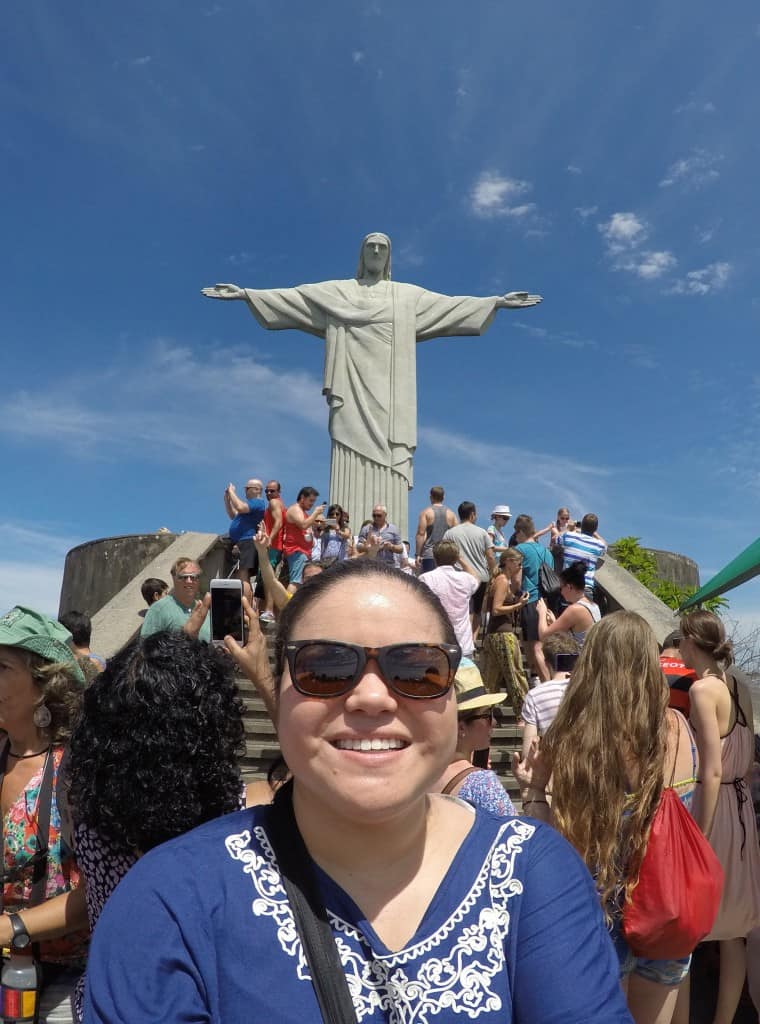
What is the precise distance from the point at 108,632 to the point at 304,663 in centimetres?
671

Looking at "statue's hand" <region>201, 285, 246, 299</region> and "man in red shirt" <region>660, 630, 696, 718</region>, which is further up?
"statue's hand" <region>201, 285, 246, 299</region>

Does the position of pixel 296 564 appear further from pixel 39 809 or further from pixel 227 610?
pixel 39 809

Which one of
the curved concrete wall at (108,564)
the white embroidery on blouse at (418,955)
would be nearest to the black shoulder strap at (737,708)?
the white embroidery on blouse at (418,955)

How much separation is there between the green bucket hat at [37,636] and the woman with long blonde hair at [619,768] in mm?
1416

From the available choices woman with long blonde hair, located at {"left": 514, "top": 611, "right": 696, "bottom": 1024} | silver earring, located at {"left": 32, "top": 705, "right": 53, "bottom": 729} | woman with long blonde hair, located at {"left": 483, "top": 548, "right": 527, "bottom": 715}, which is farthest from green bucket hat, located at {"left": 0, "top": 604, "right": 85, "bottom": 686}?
woman with long blonde hair, located at {"left": 483, "top": 548, "right": 527, "bottom": 715}

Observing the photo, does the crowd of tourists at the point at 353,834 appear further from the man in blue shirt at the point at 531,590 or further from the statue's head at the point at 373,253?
the statue's head at the point at 373,253

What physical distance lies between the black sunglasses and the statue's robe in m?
11.1

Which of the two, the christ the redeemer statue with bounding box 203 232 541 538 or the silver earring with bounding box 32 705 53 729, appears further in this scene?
the christ the redeemer statue with bounding box 203 232 541 538

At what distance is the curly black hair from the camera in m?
1.68

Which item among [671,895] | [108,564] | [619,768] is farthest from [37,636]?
[108,564]

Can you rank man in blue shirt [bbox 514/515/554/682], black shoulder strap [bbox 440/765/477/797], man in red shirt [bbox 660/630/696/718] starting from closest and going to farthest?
black shoulder strap [bbox 440/765/477/797] → man in red shirt [bbox 660/630/696/718] → man in blue shirt [bbox 514/515/554/682]

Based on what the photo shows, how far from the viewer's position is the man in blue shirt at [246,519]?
351 inches

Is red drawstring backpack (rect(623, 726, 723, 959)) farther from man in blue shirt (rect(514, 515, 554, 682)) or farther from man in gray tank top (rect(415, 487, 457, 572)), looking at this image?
man in gray tank top (rect(415, 487, 457, 572))

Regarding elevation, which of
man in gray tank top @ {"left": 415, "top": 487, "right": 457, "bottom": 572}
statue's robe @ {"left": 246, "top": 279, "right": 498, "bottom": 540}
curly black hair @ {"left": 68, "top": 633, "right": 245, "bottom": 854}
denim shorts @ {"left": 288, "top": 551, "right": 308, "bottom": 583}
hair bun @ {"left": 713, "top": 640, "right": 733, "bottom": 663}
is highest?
statue's robe @ {"left": 246, "top": 279, "right": 498, "bottom": 540}
